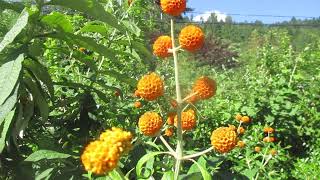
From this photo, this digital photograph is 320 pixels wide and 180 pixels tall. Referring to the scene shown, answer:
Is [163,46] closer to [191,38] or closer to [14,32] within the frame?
[191,38]

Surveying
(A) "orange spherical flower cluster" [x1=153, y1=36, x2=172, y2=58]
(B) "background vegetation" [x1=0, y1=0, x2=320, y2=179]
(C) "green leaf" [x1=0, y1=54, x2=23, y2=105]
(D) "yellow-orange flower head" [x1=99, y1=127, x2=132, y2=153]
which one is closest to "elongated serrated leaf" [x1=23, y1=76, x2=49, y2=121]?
(B) "background vegetation" [x1=0, y1=0, x2=320, y2=179]

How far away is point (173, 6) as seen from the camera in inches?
→ 59.9

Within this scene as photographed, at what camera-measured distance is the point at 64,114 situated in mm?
2227

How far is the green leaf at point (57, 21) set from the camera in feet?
5.95

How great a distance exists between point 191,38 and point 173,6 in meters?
0.10

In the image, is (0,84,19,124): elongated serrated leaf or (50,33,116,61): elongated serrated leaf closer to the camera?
(0,84,19,124): elongated serrated leaf

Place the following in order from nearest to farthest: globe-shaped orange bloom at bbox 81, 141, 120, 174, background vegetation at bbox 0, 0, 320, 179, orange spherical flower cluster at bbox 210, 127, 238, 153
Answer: globe-shaped orange bloom at bbox 81, 141, 120, 174 → orange spherical flower cluster at bbox 210, 127, 238, 153 → background vegetation at bbox 0, 0, 320, 179

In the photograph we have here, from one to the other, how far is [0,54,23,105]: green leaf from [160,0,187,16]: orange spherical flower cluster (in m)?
0.46

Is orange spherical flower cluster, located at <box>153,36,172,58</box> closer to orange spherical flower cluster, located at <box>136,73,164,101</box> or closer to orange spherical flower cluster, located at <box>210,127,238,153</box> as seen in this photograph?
orange spherical flower cluster, located at <box>136,73,164,101</box>

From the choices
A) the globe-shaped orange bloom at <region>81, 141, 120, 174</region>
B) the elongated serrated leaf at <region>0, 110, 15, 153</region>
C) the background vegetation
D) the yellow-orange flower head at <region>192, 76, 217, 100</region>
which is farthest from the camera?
the background vegetation

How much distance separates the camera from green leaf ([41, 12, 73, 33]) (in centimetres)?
181

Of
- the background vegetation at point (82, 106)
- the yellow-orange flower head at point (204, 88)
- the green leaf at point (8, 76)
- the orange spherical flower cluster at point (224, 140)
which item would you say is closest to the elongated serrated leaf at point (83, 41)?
the background vegetation at point (82, 106)

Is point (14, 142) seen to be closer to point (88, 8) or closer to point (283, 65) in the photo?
point (88, 8)

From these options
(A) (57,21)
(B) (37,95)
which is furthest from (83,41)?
(B) (37,95)
